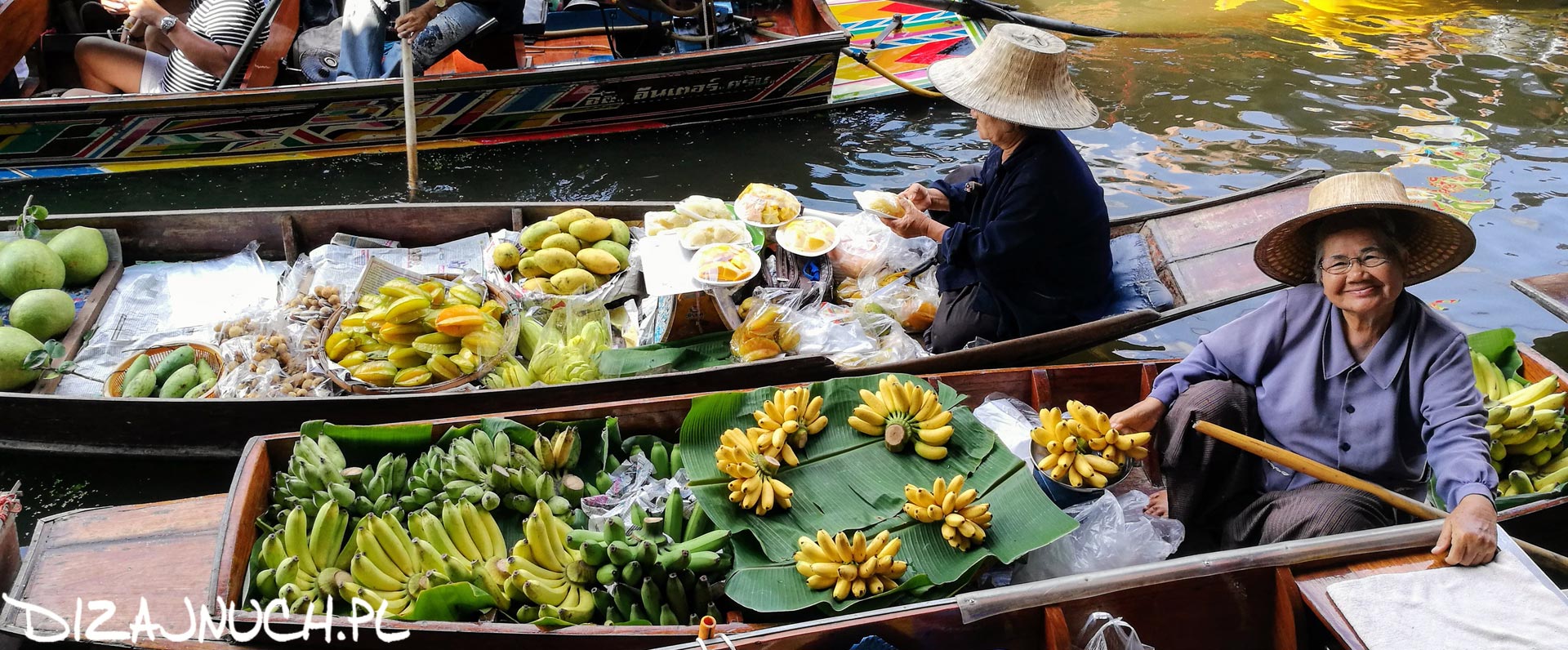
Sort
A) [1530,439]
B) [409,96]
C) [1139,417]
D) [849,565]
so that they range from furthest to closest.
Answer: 1. [409,96]
2. [1530,439]
3. [1139,417]
4. [849,565]

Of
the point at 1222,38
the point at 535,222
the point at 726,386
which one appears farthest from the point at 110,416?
the point at 1222,38

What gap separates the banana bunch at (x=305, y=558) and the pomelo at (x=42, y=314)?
7.09 ft

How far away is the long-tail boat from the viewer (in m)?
2.29

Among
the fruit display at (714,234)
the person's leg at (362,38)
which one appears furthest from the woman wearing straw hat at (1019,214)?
the person's leg at (362,38)

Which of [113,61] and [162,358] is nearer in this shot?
[162,358]

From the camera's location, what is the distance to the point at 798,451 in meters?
2.94

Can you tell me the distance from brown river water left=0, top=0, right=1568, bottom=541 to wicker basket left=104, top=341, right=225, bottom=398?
7.77ft

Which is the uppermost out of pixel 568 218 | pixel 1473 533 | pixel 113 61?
A: pixel 113 61

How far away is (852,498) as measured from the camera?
2775 millimetres

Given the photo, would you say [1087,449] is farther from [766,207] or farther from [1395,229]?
[766,207]

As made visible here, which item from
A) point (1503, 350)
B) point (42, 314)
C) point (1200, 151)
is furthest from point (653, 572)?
point (1200, 151)

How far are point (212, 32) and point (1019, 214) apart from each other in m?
5.13

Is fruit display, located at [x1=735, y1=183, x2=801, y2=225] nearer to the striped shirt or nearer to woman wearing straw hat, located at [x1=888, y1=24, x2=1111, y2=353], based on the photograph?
woman wearing straw hat, located at [x1=888, y1=24, x2=1111, y2=353]

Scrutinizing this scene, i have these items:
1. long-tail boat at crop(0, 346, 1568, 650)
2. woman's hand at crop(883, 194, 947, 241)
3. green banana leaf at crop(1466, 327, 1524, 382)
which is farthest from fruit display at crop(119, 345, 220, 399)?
green banana leaf at crop(1466, 327, 1524, 382)
